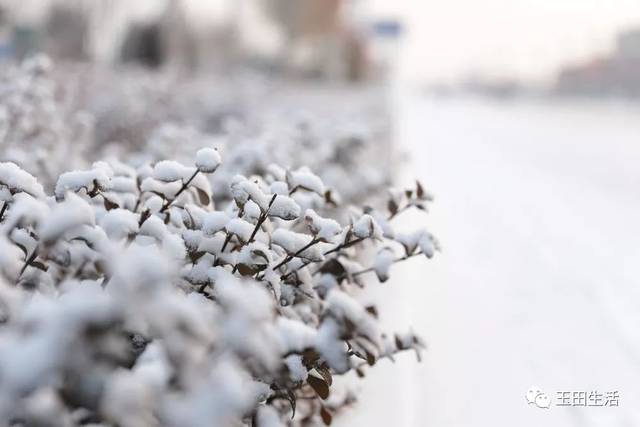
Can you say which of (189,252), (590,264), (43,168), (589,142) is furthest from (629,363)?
(589,142)

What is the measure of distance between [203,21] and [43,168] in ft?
88.3

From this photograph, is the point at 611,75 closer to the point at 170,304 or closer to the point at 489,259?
the point at 489,259

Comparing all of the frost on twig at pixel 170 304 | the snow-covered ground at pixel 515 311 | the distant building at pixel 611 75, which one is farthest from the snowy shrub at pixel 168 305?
the distant building at pixel 611 75

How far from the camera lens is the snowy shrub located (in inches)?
40.6

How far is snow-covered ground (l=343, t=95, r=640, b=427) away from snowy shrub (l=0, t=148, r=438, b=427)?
0.93 m

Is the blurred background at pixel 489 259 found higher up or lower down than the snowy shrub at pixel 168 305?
lower down

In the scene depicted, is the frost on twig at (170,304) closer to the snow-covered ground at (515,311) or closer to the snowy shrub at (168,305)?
the snowy shrub at (168,305)

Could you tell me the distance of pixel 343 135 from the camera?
4.91 meters

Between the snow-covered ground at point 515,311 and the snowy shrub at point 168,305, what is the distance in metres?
0.93

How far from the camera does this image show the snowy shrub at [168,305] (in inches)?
40.6

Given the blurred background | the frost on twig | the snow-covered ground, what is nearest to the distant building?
the blurred background

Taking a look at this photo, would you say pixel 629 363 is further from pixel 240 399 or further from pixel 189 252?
pixel 240 399

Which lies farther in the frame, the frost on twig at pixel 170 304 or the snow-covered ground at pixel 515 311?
the snow-covered ground at pixel 515 311

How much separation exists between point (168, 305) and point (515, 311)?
12.1ft
